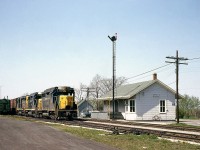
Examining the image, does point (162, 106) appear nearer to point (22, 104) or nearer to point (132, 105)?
point (132, 105)

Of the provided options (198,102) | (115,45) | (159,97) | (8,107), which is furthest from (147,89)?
(198,102)

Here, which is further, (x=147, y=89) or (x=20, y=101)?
(x=20, y=101)

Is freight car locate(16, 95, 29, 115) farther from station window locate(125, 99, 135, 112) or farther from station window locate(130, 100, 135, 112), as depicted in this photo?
station window locate(130, 100, 135, 112)

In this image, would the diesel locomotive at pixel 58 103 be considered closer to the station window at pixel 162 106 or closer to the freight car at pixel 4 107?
the station window at pixel 162 106

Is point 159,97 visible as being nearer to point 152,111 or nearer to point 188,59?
point 152,111

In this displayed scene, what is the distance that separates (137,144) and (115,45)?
94.3 feet

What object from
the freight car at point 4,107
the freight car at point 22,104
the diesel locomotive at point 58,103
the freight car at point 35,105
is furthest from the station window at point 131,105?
the freight car at point 4,107

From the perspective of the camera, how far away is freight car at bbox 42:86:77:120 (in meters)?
35.0

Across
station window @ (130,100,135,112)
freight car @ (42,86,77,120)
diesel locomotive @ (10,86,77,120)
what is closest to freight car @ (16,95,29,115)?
diesel locomotive @ (10,86,77,120)

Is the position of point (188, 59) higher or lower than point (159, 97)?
higher

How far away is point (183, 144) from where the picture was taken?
1511 cm

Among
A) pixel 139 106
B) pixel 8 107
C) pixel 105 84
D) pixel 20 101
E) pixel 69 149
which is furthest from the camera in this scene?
pixel 105 84

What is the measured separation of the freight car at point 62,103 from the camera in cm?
3497

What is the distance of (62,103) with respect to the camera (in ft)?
115
